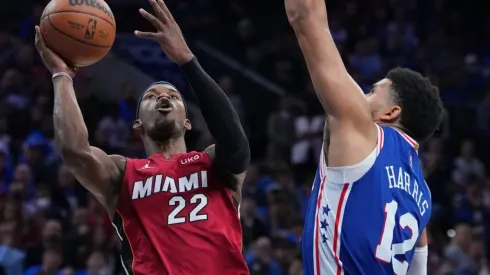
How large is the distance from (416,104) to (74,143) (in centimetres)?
159

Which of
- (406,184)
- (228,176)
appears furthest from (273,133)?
(406,184)

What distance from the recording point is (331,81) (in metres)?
3.60

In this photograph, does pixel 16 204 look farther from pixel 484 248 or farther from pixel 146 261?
pixel 146 261

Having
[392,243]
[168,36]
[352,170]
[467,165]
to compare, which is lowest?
[467,165]

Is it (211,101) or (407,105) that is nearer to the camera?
(407,105)

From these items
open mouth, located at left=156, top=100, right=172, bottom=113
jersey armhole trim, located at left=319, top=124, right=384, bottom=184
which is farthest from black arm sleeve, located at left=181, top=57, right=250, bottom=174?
jersey armhole trim, located at left=319, top=124, right=384, bottom=184

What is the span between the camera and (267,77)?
14281 mm

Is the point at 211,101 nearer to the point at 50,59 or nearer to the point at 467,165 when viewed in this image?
the point at 50,59

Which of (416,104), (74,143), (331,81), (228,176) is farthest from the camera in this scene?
(228,176)

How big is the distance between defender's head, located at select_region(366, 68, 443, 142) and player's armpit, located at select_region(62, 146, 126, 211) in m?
1.40

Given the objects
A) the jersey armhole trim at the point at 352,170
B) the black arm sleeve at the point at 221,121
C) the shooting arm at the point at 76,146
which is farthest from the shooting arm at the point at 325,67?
the shooting arm at the point at 76,146

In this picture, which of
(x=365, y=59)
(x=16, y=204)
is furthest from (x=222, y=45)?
(x=16, y=204)

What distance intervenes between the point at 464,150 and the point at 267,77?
11.6ft

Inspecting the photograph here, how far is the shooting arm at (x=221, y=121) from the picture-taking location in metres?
4.70
